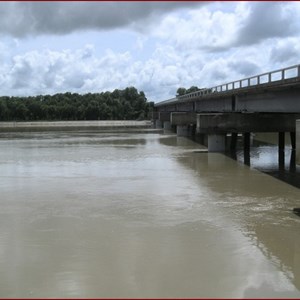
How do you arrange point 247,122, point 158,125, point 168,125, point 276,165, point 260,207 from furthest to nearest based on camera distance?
1. point 158,125
2. point 168,125
3. point 247,122
4. point 276,165
5. point 260,207

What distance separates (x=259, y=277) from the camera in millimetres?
8781

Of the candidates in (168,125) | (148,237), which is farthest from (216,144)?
(168,125)

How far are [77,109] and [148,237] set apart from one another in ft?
540

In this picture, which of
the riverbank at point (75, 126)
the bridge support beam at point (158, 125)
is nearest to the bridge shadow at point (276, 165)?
the bridge support beam at point (158, 125)

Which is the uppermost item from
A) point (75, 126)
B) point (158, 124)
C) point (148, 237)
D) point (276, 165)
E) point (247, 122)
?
point (247, 122)

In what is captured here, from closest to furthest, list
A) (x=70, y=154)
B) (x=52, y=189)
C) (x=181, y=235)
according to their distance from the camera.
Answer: (x=181, y=235) → (x=52, y=189) → (x=70, y=154)

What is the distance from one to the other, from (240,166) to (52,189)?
12.4 metres

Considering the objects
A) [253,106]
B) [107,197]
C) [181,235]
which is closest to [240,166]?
[253,106]

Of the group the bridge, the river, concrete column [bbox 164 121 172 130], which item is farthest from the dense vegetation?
the river

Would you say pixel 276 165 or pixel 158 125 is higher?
pixel 158 125

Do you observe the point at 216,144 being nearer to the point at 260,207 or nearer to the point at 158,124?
the point at 260,207

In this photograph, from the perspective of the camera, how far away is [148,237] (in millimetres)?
11570

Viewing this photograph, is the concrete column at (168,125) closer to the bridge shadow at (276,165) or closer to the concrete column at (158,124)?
the concrete column at (158,124)

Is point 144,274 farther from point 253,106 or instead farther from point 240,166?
point 253,106
